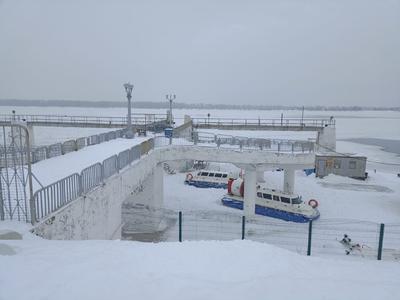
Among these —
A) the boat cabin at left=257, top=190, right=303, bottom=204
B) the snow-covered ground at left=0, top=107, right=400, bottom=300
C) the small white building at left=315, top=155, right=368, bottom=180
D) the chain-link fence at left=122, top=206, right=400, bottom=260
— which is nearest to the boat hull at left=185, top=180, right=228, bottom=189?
the boat cabin at left=257, top=190, right=303, bottom=204

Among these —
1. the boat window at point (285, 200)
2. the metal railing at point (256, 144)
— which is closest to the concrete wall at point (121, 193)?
the metal railing at point (256, 144)

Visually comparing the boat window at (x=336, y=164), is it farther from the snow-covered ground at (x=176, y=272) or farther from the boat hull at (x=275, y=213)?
the snow-covered ground at (x=176, y=272)

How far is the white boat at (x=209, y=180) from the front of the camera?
91.0ft

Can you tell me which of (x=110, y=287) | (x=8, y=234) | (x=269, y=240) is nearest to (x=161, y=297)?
(x=110, y=287)

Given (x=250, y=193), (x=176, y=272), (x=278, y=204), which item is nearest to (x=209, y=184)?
(x=250, y=193)

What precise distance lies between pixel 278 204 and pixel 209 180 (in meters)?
8.35

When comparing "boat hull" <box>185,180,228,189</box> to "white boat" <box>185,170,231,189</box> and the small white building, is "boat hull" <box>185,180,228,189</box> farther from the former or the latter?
the small white building

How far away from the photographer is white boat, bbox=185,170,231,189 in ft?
91.0

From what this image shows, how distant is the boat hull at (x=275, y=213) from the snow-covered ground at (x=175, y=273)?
1318 cm

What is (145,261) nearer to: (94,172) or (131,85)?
(94,172)

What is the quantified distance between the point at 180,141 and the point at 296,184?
13.1m

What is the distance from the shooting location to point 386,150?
2089 inches

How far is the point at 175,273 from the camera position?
Answer: 5367 mm

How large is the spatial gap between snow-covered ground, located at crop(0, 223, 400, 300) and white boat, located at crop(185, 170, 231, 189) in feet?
69.2
